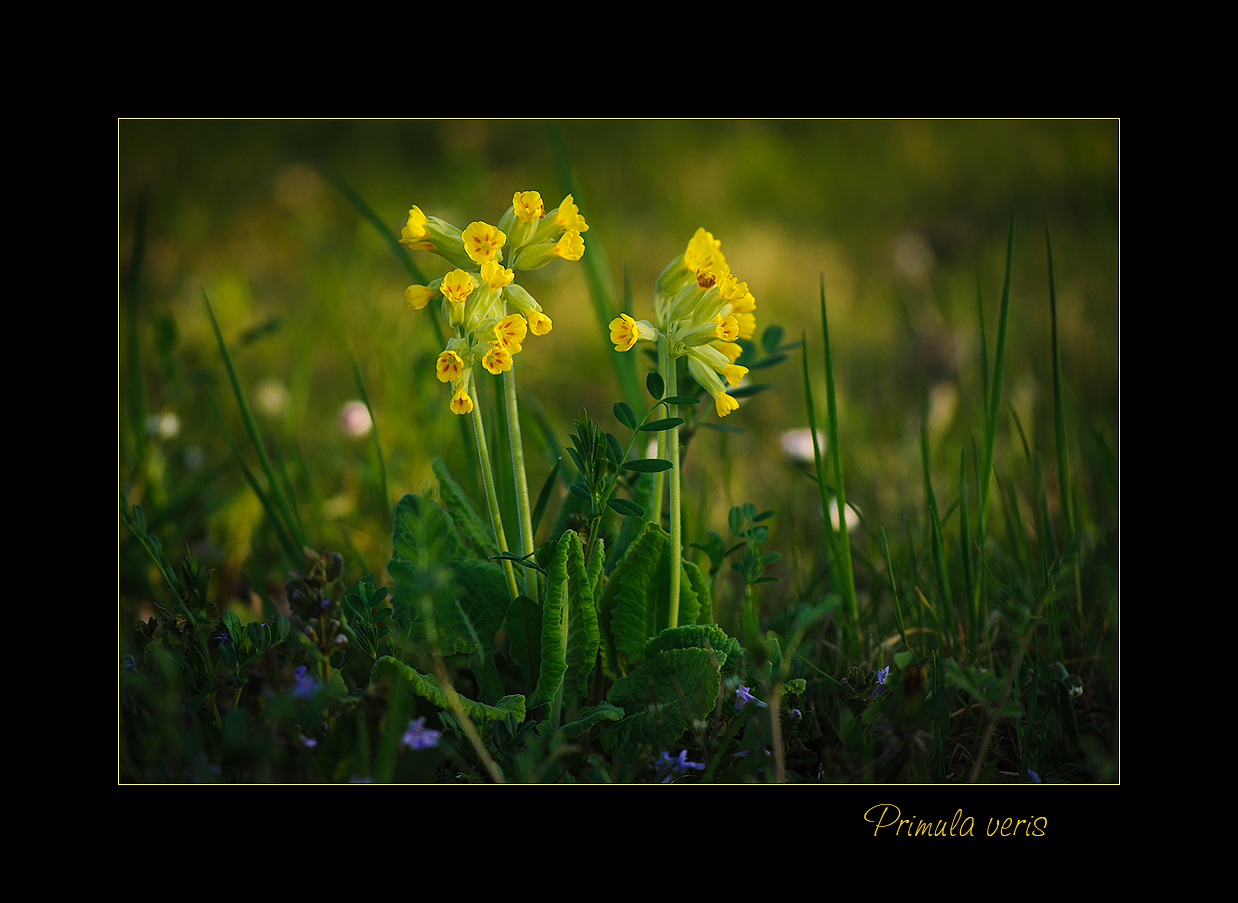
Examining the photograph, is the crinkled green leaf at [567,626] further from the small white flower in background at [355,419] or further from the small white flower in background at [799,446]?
the small white flower in background at [355,419]

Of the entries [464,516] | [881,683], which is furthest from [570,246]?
[881,683]

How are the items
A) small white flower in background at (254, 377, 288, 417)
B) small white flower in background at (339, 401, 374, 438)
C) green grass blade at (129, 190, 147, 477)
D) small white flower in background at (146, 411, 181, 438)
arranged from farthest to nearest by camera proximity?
small white flower in background at (254, 377, 288, 417), small white flower in background at (339, 401, 374, 438), small white flower in background at (146, 411, 181, 438), green grass blade at (129, 190, 147, 477)

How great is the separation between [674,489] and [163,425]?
1.89 metres

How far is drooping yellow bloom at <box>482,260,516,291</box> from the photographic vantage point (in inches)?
51.3

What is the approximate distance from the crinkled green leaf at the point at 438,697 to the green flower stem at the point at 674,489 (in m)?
0.30

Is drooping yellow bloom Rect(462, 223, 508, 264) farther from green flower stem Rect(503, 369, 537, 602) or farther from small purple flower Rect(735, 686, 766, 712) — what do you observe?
small purple flower Rect(735, 686, 766, 712)

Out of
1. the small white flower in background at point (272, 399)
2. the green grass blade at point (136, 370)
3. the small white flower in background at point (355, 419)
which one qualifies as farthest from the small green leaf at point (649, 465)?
the small white flower in background at point (272, 399)

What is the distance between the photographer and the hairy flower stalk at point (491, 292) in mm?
1296

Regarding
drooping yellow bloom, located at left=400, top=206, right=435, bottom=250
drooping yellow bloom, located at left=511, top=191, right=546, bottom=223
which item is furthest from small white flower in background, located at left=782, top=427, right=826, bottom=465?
drooping yellow bloom, located at left=400, top=206, right=435, bottom=250

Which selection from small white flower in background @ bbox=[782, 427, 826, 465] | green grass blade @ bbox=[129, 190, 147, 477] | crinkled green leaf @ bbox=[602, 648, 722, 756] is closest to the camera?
crinkled green leaf @ bbox=[602, 648, 722, 756]

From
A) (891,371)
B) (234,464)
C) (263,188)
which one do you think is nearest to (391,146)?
(263,188)

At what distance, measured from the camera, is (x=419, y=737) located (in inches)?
52.3

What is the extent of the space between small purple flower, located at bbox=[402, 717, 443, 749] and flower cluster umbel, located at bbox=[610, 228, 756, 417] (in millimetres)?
699

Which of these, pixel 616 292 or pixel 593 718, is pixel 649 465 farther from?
pixel 616 292
